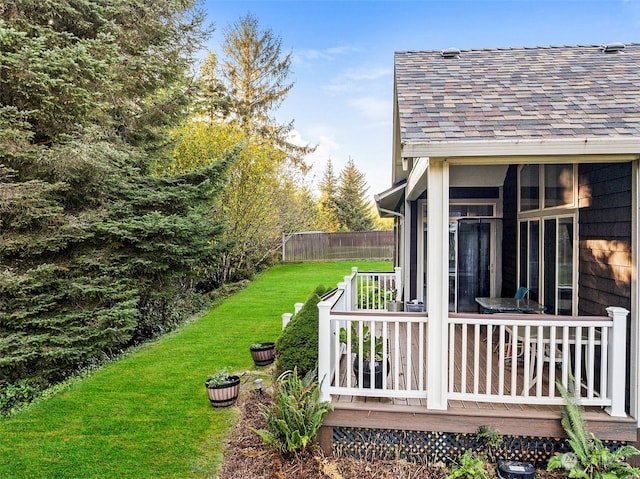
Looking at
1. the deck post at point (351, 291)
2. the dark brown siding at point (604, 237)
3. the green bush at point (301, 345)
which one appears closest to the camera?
the dark brown siding at point (604, 237)

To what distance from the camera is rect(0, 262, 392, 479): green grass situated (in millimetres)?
3557

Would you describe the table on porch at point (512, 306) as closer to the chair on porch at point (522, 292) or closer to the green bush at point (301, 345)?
the chair on porch at point (522, 292)

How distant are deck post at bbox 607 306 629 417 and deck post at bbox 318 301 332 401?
8.58 ft

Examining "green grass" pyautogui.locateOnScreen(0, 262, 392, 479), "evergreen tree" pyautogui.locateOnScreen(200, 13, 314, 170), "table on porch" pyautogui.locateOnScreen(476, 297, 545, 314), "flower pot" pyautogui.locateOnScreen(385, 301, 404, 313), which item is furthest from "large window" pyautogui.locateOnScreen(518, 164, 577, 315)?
"evergreen tree" pyautogui.locateOnScreen(200, 13, 314, 170)

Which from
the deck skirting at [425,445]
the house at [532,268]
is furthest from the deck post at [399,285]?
the deck skirting at [425,445]

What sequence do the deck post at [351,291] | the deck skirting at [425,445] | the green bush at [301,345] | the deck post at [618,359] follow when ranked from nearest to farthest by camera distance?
the deck post at [618,359]
the deck skirting at [425,445]
the green bush at [301,345]
the deck post at [351,291]

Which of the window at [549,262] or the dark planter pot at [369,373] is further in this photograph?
the window at [549,262]

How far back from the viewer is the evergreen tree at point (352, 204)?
31531 mm

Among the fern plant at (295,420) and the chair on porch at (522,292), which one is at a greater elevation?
the chair on porch at (522,292)

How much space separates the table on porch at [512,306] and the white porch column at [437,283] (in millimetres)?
1983

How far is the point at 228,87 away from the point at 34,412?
17.1 meters

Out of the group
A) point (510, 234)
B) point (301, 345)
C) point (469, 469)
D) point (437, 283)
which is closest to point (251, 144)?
point (510, 234)

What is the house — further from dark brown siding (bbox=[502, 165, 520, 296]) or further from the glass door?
the glass door

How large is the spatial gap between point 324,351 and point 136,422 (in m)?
2.56
